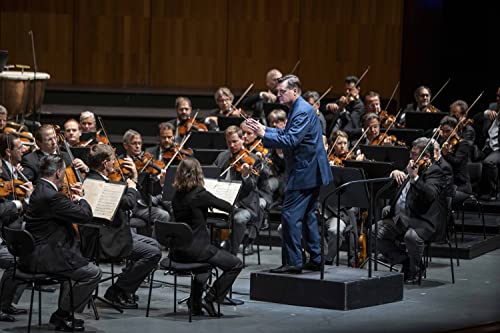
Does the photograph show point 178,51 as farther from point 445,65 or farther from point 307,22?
point 445,65

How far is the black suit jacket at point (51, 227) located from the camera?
632 cm

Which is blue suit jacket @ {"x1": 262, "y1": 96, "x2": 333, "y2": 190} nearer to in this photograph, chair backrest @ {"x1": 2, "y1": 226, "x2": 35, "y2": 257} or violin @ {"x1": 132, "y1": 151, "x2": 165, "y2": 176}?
chair backrest @ {"x1": 2, "y1": 226, "x2": 35, "y2": 257}

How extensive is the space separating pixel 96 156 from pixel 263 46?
7.06 meters

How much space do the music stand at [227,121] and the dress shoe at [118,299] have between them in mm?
3154

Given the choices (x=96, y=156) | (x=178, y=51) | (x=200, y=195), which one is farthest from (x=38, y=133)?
(x=178, y=51)

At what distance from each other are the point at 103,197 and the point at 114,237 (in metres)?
0.35

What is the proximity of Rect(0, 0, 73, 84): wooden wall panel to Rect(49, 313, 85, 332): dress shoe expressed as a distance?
25.5 feet

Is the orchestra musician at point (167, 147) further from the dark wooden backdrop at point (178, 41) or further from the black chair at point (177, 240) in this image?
the dark wooden backdrop at point (178, 41)

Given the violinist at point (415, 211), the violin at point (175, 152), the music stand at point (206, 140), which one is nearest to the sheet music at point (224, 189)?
the violinist at point (415, 211)

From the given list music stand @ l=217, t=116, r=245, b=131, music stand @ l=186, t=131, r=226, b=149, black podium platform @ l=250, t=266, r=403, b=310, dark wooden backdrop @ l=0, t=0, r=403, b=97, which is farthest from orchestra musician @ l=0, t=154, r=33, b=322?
dark wooden backdrop @ l=0, t=0, r=403, b=97

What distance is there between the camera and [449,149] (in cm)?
972

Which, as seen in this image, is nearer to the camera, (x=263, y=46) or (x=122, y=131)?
(x=122, y=131)

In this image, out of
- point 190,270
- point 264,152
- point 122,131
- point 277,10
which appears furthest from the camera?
point 277,10

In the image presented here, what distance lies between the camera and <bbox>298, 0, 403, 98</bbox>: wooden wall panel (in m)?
13.3
